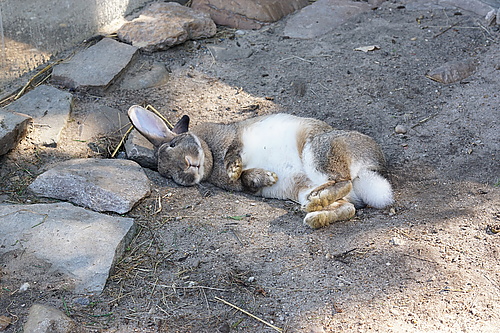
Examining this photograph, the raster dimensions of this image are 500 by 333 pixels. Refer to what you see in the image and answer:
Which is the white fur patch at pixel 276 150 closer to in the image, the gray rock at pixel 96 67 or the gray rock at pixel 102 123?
the gray rock at pixel 102 123

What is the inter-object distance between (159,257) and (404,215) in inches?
67.7

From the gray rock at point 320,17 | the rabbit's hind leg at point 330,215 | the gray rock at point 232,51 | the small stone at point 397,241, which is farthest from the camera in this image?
the gray rock at point 320,17

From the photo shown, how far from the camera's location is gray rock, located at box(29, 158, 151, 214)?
384cm

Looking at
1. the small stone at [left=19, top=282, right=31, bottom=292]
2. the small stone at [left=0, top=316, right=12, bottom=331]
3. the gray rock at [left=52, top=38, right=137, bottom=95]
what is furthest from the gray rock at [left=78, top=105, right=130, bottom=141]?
the small stone at [left=0, top=316, right=12, bottom=331]

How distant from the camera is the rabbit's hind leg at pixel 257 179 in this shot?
14.5 ft

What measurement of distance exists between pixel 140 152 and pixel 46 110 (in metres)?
1.02

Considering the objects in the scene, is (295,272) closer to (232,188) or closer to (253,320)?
(253,320)

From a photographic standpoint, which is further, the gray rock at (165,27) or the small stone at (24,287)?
the gray rock at (165,27)

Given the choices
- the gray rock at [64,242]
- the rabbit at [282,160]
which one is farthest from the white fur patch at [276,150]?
the gray rock at [64,242]

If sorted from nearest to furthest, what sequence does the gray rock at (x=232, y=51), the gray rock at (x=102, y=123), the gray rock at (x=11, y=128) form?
the gray rock at (x=11, y=128), the gray rock at (x=102, y=123), the gray rock at (x=232, y=51)

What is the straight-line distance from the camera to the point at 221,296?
→ 300cm

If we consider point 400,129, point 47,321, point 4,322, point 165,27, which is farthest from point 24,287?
point 165,27

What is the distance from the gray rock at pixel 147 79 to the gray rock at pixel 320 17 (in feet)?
5.63

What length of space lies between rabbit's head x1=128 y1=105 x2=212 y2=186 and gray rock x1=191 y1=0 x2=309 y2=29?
8.37 ft
